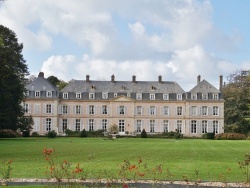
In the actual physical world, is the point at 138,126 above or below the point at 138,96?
below

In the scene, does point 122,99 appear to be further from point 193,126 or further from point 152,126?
point 193,126

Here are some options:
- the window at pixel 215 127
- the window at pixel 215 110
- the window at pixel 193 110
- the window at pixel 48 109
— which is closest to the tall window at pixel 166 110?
the window at pixel 193 110

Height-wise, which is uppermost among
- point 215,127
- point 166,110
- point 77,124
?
point 166,110

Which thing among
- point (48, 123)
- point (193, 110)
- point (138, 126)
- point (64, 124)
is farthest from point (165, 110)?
point (48, 123)

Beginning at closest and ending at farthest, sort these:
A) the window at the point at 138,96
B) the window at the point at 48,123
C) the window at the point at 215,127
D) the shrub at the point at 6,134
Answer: the shrub at the point at 6,134 < the window at the point at 215,127 < the window at the point at 48,123 < the window at the point at 138,96

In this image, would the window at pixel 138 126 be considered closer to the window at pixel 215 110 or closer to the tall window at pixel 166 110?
the tall window at pixel 166 110

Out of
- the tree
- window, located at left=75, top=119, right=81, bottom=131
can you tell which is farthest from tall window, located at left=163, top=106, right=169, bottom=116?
the tree

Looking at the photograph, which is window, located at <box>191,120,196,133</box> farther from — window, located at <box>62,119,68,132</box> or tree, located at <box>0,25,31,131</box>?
tree, located at <box>0,25,31,131</box>

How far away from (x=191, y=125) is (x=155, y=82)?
771cm

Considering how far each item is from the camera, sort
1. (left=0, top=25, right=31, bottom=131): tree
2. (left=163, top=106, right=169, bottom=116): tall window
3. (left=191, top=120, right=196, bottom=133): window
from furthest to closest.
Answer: (left=163, top=106, right=169, bottom=116): tall window < (left=191, top=120, right=196, bottom=133): window < (left=0, top=25, right=31, bottom=131): tree

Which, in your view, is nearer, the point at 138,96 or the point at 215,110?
the point at 215,110

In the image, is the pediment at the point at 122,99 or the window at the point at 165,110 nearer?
the pediment at the point at 122,99

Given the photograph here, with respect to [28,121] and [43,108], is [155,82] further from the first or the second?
[28,121]

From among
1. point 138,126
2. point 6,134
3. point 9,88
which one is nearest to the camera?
point 9,88
